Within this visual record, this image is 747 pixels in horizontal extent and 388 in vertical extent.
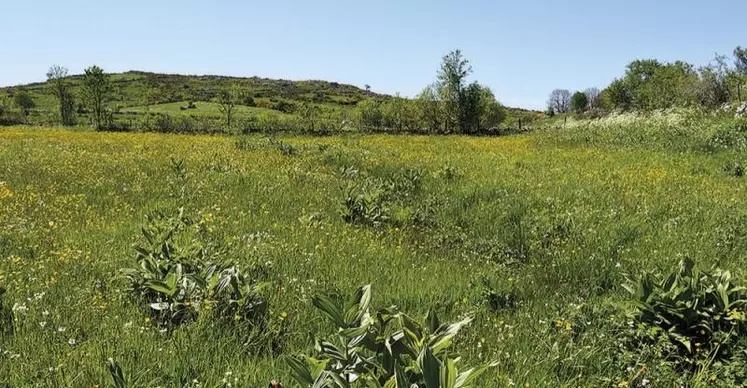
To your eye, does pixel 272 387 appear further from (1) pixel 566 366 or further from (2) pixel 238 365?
(1) pixel 566 366

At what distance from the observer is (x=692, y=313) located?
3.91 metres

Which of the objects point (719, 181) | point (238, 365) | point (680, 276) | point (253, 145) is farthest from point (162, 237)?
point (253, 145)

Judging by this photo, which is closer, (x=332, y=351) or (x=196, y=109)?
(x=332, y=351)

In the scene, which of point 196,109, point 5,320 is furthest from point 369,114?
point 5,320

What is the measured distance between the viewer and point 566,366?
351 cm

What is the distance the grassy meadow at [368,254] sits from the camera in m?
3.18

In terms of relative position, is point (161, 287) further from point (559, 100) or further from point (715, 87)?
point (559, 100)

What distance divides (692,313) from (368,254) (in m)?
3.39

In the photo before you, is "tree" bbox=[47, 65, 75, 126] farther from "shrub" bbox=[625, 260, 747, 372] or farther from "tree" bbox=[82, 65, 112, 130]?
"shrub" bbox=[625, 260, 747, 372]

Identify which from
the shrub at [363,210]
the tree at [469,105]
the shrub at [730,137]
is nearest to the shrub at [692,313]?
the shrub at [363,210]

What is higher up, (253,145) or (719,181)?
(253,145)

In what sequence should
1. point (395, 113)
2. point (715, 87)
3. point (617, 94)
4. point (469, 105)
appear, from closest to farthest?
point (715, 87) → point (469, 105) → point (395, 113) → point (617, 94)

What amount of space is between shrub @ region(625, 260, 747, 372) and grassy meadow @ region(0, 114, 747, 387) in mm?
235

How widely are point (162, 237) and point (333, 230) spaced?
9.65ft
